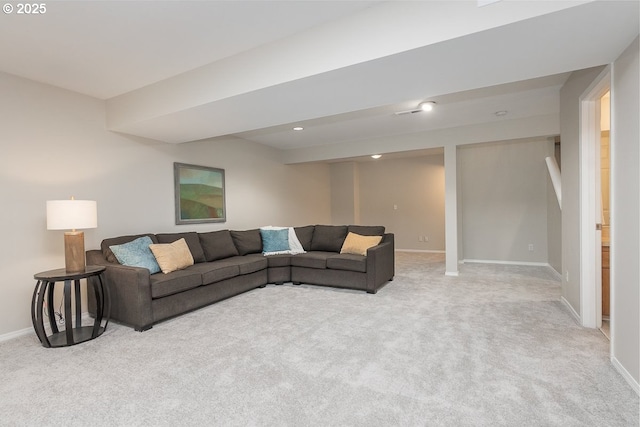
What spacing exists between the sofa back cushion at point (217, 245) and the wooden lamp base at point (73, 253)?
1575 mm

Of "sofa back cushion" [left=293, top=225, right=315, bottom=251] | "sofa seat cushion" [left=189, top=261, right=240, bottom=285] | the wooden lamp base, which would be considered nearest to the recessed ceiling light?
"sofa back cushion" [left=293, top=225, right=315, bottom=251]

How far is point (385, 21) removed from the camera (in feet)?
6.63

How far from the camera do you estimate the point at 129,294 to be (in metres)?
2.97

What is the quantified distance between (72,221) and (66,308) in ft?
2.44

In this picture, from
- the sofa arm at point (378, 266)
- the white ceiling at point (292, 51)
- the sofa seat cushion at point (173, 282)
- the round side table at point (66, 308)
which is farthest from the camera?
the sofa arm at point (378, 266)

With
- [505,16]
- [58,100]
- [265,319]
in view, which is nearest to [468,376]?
[265,319]

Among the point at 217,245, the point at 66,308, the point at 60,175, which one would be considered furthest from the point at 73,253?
the point at 217,245

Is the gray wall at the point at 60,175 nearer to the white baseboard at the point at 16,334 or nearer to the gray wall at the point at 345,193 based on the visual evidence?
the white baseboard at the point at 16,334

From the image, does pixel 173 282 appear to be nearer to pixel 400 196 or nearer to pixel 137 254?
pixel 137 254

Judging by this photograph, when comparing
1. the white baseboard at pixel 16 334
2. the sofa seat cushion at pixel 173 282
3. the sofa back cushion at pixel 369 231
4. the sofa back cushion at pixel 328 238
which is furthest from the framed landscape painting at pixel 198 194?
the sofa back cushion at pixel 369 231

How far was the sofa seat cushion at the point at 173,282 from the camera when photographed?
3.04 metres

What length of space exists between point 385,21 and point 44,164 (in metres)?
3.46

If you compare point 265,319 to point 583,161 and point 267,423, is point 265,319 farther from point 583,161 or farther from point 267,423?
point 583,161

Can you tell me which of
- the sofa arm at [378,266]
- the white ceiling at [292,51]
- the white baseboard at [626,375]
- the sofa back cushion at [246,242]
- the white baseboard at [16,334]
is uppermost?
the white ceiling at [292,51]
